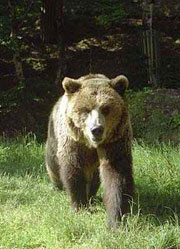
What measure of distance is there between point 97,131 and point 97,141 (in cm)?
14

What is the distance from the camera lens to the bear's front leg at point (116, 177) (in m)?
4.52

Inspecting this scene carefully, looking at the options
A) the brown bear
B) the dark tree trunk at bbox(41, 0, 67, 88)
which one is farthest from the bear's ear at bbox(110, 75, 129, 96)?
the dark tree trunk at bbox(41, 0, 67, 88)

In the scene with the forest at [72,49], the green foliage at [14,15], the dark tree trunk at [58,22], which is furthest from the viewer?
the dark tree trunk at [58,22]

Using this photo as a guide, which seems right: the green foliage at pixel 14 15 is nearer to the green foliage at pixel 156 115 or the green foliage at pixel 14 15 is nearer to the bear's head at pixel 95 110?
the green foliage at pixel 156 115

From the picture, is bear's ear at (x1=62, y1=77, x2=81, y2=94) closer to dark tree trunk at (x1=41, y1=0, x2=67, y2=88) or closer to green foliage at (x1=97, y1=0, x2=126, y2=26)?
green foliage at (x1=97, y1=0, x2=126, y2=26)

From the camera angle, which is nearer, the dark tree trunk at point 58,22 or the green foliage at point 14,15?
the green foliage at point 14,15

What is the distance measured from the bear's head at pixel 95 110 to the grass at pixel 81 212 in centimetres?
69

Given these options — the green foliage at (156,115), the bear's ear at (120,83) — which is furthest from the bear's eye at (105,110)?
the green foliage at (156,115)

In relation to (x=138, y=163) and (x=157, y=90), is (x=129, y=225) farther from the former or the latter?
(x=157, y=90)

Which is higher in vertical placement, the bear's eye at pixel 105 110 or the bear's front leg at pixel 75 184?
the bear's eye at pixel 105 110

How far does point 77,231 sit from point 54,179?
4.86ft

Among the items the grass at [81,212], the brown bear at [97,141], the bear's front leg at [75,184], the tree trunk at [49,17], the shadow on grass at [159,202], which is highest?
the tree trunk at [49,17]

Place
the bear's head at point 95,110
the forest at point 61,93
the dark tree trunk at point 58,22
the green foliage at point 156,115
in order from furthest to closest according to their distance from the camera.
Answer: the dark tree trunk at point 58,22, the green foliage at point 156,115, the bear's head at point 95,110, the forest at point 61,93

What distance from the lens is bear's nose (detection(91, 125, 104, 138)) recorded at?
4223 millimetres
